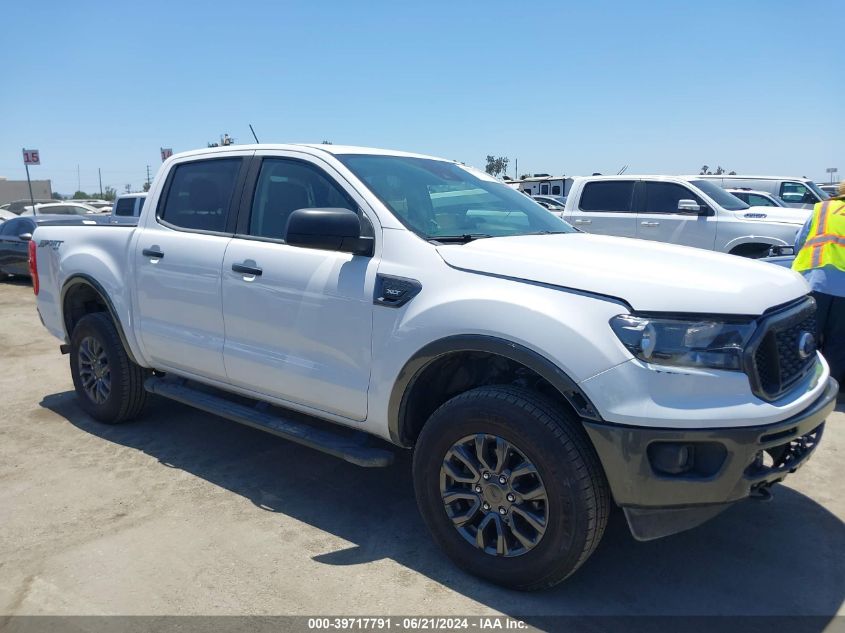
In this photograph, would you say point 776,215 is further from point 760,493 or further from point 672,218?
point 760,493

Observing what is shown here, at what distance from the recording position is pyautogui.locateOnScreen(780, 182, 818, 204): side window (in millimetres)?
16531

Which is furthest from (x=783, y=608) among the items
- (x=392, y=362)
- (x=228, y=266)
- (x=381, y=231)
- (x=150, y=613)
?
(x=228, y=266)

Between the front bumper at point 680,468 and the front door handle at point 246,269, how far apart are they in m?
2.04

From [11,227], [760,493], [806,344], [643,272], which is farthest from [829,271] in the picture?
[11,227]

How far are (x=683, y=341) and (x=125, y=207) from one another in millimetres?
14128

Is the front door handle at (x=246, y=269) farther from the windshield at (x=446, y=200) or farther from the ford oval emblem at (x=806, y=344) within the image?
the ford oval emblem at (x=806, y=344)

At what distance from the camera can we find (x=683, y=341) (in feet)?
8.45

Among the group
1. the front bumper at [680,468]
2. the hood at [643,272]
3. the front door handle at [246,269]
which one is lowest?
the front bumper at [680,468]

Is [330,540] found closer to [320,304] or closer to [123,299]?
[320,304]

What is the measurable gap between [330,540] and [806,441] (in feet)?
7.48

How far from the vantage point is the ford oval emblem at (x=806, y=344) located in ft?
9.84

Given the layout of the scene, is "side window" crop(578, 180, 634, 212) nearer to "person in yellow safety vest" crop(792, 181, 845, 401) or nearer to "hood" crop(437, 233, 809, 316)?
"person in yellow safety vest" crop(792, 181, 845, 401)

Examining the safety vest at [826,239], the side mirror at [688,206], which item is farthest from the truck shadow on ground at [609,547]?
the side mirror at [688,206]

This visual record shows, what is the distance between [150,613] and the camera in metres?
2.88
